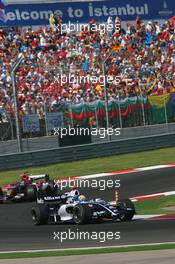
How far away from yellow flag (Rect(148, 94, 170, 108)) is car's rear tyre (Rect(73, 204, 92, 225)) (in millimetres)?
13846

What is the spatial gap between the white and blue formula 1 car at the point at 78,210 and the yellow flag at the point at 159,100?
42.6 ft

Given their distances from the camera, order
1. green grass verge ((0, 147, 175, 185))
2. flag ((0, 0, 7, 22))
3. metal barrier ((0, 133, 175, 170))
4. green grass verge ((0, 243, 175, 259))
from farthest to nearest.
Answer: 1. flag ((0, 0, 7, 22))
2. metal barrier ((0, 133, 175, 170))
3. green grass verge ((0, 147, 175, 185))
4. green grass verge ((0, 243, 175, 259))

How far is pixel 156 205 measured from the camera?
1823 centimetres

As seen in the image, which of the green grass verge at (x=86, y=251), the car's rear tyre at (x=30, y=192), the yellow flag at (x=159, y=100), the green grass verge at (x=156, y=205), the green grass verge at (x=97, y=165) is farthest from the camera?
the yellow flag at (x=159, y=100)

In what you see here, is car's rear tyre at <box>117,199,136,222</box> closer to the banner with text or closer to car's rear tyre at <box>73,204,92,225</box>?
car's rear tyre at <box>73,204,92,225</box>

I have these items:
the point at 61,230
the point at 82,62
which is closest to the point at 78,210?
the point at 61,230

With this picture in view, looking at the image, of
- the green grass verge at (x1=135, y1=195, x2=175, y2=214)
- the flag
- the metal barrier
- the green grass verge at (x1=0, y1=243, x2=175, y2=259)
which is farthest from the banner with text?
the green grass verge at (x1=0, y1=243, x2=175, y2=259)

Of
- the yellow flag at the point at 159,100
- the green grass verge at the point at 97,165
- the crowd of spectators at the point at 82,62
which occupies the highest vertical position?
the crowd of spectators at the point at 82,62

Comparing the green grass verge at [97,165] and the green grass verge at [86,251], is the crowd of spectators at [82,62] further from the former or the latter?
the green grass verge at [86,251]

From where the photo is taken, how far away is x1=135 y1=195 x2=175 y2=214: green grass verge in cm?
1714

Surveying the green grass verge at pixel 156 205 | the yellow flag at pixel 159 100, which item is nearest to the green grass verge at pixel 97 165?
the yellow flag at pixel 159 100

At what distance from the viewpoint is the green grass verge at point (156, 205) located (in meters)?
17.1

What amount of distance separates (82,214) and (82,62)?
1615 cm

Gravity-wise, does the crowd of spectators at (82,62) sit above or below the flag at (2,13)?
below
